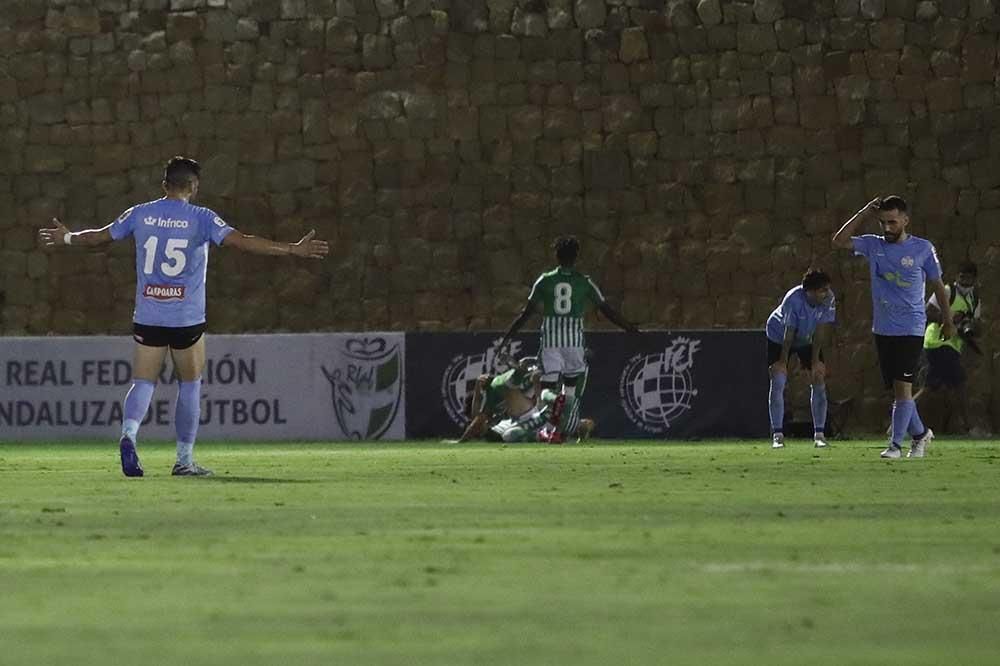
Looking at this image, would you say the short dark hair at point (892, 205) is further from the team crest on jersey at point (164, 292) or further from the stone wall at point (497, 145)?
the stone wall at point (497, 145)

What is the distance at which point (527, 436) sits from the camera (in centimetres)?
2164

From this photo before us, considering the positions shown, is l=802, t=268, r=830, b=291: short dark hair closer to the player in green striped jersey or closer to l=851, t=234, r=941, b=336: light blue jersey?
l=851, t=234, r=941, b=336: light blue jersey

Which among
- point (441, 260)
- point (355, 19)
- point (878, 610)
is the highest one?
point (355, 19)

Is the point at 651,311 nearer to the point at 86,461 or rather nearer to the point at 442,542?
the point at 86,461

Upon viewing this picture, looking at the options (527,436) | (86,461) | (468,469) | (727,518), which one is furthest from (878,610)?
(527,436)

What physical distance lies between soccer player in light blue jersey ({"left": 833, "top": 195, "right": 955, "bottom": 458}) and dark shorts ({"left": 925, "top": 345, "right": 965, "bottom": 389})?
354 inches

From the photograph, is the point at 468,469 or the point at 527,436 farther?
the point at 527,436

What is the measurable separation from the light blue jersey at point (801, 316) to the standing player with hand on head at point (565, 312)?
1740 mm

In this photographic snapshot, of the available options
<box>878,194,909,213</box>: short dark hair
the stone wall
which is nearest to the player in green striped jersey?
<box>878,194,909,213</box>: short dark hair

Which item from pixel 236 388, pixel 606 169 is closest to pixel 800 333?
pixel 236 388

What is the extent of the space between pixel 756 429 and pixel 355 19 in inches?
341

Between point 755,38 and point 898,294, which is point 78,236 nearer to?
point 898,294

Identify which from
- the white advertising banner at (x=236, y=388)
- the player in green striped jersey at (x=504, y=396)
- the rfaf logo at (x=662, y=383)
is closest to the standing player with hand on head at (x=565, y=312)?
the player in green striped jersey at (x=504, y=396)

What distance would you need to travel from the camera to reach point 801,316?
19.5 meters
